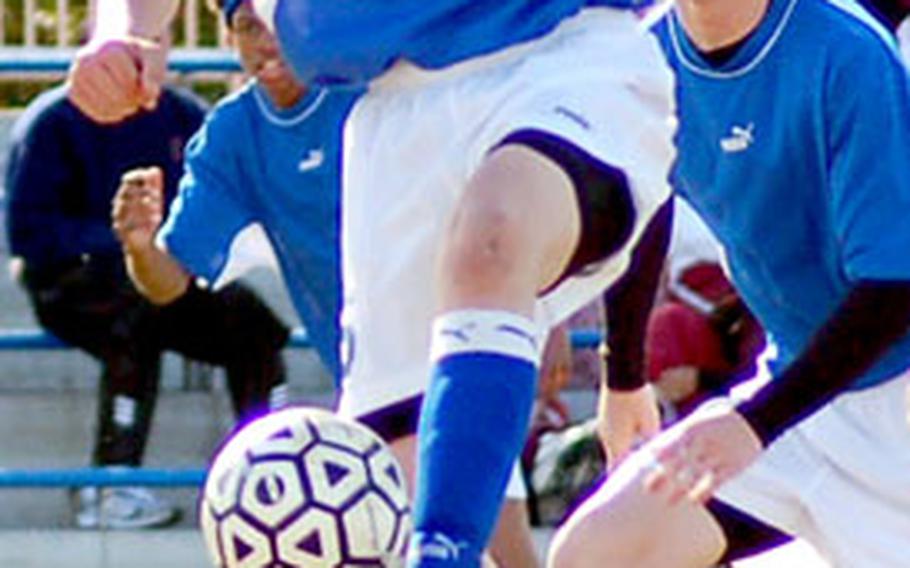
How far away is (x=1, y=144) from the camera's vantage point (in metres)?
9.77

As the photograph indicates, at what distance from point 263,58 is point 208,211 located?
484 millimetres

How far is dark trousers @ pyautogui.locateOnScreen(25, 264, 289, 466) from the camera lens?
355 inches

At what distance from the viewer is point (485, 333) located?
4848mm

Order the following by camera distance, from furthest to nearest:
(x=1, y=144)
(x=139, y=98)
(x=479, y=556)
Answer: (x=1, y=144) < (x=139, y=98) < (x=479, y=556)

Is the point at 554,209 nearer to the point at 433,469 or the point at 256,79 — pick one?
the point at 433,469

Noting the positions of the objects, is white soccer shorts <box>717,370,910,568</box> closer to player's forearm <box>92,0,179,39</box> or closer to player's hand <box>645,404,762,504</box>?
player's hand <box>645,404,762,504</box>

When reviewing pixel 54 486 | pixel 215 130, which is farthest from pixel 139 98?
pixel 54 486

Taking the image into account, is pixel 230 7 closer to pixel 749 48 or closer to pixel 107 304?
pixel 107 304

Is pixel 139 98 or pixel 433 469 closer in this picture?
pixel 433 469

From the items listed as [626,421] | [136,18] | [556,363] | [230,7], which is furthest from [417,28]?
[556,363]

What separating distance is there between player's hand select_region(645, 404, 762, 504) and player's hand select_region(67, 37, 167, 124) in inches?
34.4

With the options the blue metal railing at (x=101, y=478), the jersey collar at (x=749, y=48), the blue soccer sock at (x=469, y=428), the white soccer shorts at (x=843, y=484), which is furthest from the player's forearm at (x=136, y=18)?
the blue metal railing at (x=101, y=478)

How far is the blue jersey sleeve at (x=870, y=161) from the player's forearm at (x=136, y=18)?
1.01m

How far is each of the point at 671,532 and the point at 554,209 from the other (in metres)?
0.82
